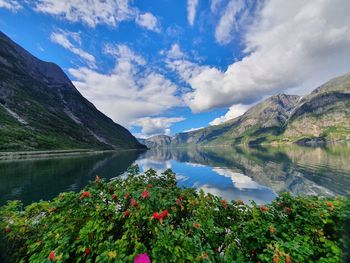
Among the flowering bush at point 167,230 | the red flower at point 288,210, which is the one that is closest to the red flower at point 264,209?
the flowering bush at point 167,230

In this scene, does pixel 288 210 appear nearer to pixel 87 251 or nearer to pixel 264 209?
pixel 264 209

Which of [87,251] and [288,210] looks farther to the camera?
[288,210]

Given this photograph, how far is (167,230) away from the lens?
460 cm

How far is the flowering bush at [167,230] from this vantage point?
4.36 meters

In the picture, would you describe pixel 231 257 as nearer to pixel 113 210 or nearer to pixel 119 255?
pixel 119 255

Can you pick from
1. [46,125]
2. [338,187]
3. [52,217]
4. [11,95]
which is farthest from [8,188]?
[11,95]

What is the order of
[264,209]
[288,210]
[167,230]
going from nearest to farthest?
[167,230] → [288,210] → [264,209]

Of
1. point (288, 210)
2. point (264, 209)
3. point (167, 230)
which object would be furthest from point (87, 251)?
point (288, 210)

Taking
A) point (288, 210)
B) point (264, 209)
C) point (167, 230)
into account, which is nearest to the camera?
point (167, 230)

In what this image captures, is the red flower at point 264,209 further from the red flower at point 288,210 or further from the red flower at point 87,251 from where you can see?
the red flower at point 87,251

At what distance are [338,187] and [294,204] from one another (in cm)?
4873

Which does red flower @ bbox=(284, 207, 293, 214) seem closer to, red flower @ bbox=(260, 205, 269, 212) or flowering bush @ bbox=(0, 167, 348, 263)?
flowering bush @ bbox=(0, 167, 348, 263)

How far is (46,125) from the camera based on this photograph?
554 ft

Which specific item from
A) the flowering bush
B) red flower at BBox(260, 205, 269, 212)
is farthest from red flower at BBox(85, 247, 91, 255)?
red flower at BBox(260, 205, 269, 212)
